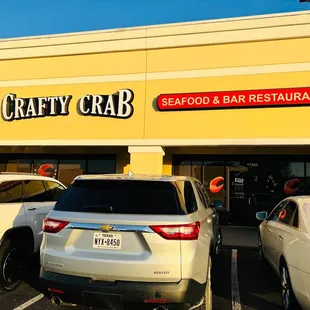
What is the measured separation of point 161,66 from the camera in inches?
486

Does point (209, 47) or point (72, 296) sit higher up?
point (209, 47)

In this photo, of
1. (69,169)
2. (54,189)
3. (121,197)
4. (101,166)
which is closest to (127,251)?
(121,197)

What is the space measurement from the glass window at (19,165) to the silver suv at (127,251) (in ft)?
40.5

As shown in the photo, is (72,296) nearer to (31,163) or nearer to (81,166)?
(81,166)

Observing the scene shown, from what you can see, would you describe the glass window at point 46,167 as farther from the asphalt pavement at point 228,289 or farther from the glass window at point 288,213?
the glass window at point 288,213

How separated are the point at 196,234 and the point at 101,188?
1.16 m

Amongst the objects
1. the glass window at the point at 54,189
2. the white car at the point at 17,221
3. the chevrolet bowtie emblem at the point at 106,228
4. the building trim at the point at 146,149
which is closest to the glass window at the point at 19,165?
the building trim at the point at 146,149

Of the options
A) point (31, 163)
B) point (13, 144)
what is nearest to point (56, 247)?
point (13, 144)

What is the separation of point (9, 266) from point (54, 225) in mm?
2043

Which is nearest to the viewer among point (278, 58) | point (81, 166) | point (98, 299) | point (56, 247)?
point (98, 299)

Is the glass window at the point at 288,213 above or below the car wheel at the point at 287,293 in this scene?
above

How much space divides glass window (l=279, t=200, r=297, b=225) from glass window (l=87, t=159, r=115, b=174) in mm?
9557

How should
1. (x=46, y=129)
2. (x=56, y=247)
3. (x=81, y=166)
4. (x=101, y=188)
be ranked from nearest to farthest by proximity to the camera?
(x=56, y=247) < (x=101, y=188) < (x=46, y=129) < (x=81, y=166)

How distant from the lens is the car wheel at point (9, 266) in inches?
204
